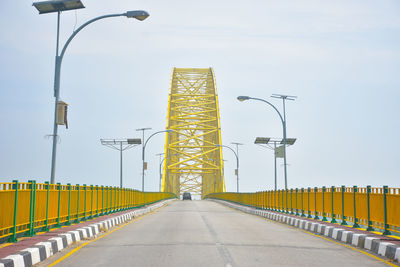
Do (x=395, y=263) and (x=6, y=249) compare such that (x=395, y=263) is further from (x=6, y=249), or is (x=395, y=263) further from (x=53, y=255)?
(x=6, y=249)

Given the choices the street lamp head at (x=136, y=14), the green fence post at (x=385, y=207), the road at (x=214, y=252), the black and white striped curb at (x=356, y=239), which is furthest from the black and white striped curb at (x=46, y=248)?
the green fence post at (x=385, y=207)

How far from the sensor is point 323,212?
19.9 m

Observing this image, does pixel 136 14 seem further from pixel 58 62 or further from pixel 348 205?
pixel 348 205

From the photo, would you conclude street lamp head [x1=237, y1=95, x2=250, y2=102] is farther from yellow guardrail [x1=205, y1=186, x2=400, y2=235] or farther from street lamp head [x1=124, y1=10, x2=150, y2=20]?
street lamp head [x1=124, y1=10, x2=150, y2=20]

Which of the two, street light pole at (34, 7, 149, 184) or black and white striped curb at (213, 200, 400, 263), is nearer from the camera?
black and white striped curb at (213, 200, 400, 263)

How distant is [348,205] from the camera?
55.0ft

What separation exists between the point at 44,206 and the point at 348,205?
30.5 feet

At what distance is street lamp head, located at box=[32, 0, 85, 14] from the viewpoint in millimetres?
18409

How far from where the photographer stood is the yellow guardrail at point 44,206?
10797 millimetres

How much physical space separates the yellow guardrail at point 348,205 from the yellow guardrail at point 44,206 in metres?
8.58

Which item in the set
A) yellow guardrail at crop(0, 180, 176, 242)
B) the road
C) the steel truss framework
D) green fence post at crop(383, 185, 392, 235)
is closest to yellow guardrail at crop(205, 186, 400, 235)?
green fence post at crop(383, 185, 392, 235)

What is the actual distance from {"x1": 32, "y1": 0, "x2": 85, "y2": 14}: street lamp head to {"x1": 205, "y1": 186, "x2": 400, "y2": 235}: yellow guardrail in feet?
36.7

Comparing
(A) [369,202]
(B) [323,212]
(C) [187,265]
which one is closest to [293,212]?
(B) [323,212]

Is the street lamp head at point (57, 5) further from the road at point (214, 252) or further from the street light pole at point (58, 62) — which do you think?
the road at point (214, 252)
